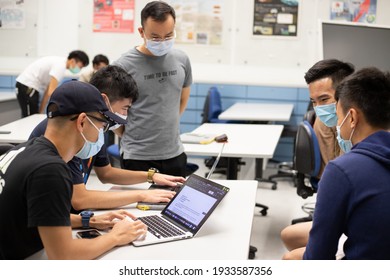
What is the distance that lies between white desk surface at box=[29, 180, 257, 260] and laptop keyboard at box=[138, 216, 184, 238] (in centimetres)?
5

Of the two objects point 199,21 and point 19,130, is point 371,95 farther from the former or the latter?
point 199,21

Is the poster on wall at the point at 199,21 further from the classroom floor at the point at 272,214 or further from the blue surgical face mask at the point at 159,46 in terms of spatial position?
the blue surgical face mask at the point at 159,46

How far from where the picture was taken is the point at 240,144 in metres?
3.39

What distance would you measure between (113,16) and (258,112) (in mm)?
2240

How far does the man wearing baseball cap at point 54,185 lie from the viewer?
52.0 inches

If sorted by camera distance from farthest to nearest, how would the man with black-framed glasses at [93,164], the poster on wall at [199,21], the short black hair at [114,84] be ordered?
the poster on wall at [199,21], the short black hair at [114,84], the man with black-framed glasses at [93,164]

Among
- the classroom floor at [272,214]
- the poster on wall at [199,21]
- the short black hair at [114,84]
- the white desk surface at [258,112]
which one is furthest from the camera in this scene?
the poster on wall at [199,21]

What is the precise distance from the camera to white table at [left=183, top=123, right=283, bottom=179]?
3119 mm

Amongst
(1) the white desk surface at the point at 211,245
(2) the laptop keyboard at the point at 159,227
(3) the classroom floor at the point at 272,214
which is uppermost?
(2) the laptop keyboard at the point at 159,227

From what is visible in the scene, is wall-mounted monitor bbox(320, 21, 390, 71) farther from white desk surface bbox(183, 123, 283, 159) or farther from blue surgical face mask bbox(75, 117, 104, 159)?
blue surgical face mask bbox(75, 117, 104, 159)

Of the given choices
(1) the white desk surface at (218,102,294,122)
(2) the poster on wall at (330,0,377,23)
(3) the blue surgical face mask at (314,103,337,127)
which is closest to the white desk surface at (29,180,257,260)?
(3) the blue surgical face mask at (314,103,337,127)

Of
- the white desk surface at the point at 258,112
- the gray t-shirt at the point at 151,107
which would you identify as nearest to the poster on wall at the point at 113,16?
the white desk surface at the point at 258,112

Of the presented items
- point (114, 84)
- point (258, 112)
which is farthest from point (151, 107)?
point (258, 112)

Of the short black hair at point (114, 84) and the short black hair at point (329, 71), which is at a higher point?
the short black hair at point (329, 71)
